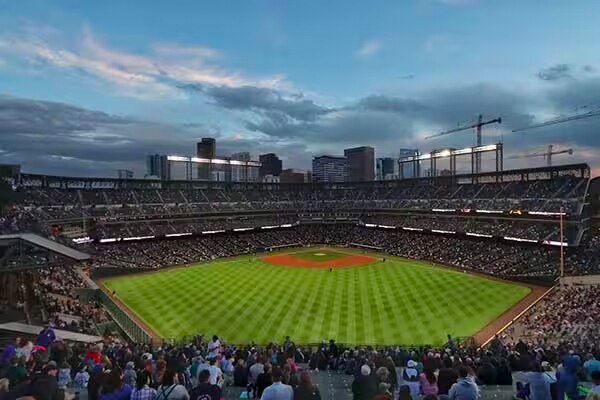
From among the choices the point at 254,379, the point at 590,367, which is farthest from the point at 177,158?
the point at 590,367

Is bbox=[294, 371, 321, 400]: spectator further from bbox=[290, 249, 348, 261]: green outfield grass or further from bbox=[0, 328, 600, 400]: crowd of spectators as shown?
bbox=[290, 249, 348, 261]: green outfield grass

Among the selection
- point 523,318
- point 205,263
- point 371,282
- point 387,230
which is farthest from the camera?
point 387,230

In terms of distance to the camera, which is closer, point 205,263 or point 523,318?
point 523,318

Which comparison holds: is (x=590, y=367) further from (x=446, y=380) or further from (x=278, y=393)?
(x=278, y=393)

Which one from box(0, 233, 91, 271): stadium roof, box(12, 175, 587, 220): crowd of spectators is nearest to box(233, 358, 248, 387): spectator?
box(0, 233, 91, 271): stadium roof

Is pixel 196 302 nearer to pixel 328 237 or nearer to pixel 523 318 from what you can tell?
pixel 523 318

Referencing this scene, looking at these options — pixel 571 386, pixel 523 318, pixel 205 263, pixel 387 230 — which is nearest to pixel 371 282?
pixel 523 318

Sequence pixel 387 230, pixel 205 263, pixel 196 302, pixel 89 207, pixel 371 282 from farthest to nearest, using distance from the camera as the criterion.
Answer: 1. pixel 387 230
2. pixel 89 207
3. pixel 205 263
4. pixel 371 282
5. pixel 196 302
